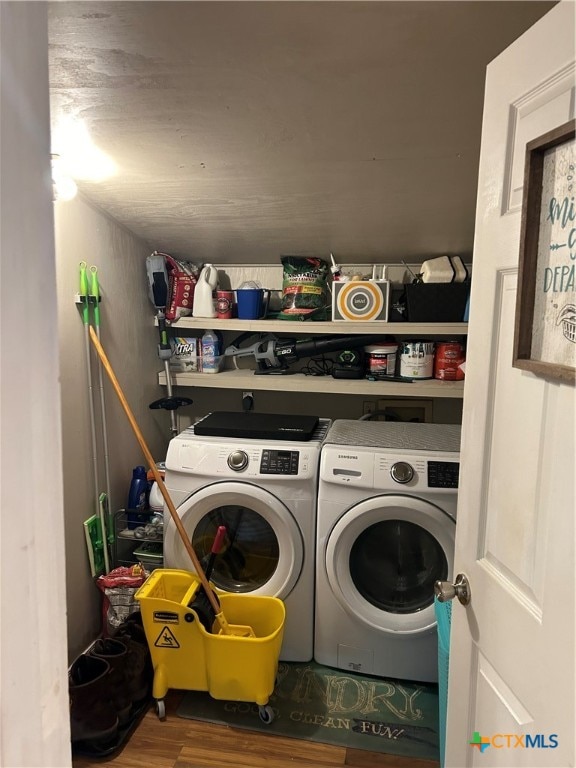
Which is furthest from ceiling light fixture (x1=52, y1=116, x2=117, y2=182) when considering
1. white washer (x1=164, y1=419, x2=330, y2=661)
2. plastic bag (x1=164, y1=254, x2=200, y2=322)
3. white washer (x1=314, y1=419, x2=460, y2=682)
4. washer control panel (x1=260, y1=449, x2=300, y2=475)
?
white washer (x1=314, y1=419, x2=460, y2=682)

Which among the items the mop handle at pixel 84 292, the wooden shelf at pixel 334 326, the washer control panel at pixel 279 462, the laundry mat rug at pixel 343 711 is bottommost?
the laundry mat rug at pixel 343 711

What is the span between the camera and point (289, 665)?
6.31 feet

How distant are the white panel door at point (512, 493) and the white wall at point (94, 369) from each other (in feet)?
4.58

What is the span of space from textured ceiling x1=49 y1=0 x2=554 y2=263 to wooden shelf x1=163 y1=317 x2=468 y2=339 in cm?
37

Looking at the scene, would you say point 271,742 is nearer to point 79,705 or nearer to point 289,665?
point 289,665

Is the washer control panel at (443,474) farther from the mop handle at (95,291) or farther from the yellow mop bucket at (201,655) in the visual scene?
the mop handle at (95,291)

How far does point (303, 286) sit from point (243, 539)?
1.13 metres

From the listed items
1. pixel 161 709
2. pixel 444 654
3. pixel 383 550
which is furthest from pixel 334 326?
pixel 161 709

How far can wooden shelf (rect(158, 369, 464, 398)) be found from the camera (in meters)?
Answer: 2.13

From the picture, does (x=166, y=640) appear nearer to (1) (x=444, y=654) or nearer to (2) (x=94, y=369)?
(1) (x=444, y=654)

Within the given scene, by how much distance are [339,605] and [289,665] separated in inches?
13.9

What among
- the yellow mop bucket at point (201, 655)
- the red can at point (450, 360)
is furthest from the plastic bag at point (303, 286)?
the yellow mop bucket at point (201, 655)

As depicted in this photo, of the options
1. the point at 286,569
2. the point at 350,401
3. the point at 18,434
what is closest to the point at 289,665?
the point at 286,569

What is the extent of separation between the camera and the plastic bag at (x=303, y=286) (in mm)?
2213
